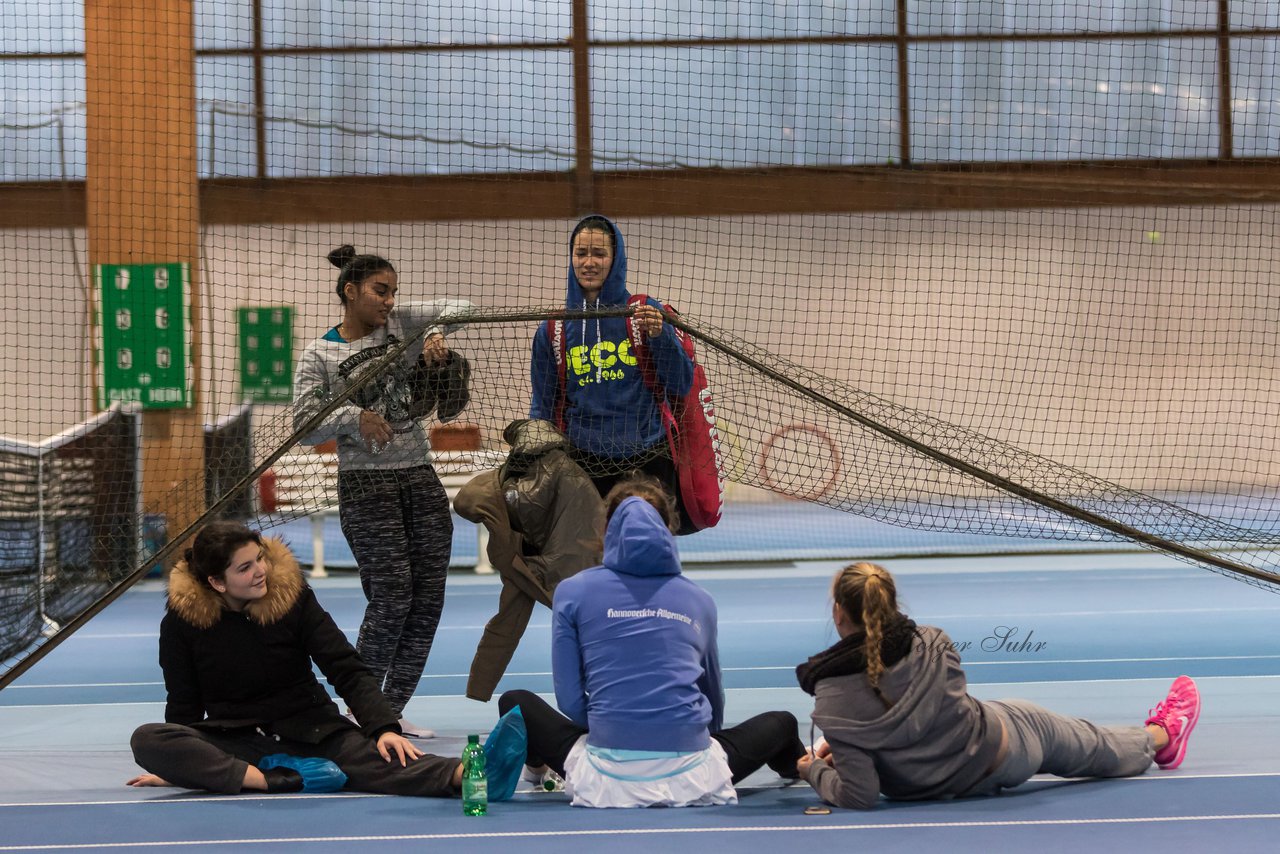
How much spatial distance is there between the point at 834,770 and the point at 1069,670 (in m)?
2.76

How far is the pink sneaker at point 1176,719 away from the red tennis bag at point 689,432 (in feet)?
5.46

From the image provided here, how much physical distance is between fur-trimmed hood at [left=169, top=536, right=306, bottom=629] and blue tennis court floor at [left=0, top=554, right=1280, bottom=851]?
0.57m

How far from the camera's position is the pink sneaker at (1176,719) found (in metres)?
A: 4.80

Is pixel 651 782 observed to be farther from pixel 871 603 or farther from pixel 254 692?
pixel 254 692

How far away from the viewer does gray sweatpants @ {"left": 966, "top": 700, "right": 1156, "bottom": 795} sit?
4.40 m

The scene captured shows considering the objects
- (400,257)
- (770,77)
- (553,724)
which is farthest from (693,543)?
(553,724)

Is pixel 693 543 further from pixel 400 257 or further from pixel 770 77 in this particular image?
pixel 770 77

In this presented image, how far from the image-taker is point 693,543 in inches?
505

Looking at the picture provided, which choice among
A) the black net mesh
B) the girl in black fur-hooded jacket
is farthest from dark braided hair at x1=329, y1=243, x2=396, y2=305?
the black net mesh

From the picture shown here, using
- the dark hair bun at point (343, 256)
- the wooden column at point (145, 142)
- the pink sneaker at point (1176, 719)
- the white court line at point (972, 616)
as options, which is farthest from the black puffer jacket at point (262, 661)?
the wooden column at point (145, 142)

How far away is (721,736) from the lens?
4.57m

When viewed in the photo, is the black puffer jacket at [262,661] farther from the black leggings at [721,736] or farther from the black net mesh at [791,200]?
the black net mesh at [791,200]

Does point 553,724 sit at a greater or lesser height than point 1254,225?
lesser

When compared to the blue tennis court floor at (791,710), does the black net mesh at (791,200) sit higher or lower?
higher
